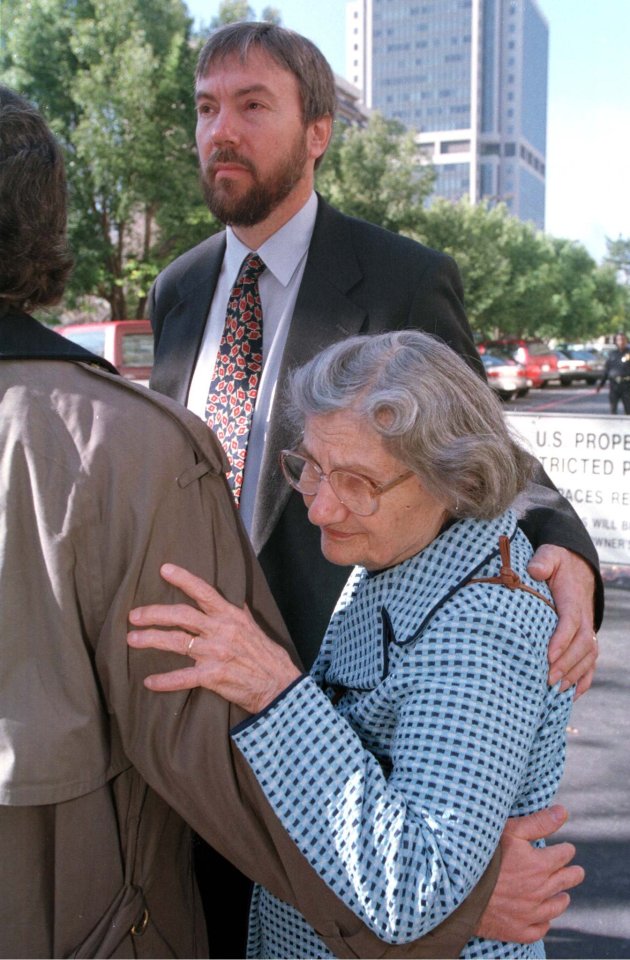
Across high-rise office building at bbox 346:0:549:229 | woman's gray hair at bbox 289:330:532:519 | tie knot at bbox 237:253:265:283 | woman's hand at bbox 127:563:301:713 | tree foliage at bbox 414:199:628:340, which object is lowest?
woman's hand at bbox 127:563:301:713

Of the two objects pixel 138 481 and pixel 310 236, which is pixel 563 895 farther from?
pixel 310 236

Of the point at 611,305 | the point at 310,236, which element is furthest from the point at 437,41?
the point at 310,236

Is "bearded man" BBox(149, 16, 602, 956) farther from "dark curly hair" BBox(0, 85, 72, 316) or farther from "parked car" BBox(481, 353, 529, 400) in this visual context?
"parked car" BBox(481, 353, 529, 400)

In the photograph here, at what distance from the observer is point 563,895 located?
146cm

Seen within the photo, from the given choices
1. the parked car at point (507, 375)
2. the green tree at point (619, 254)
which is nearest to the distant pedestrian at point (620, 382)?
the parked car at point (507, 375)

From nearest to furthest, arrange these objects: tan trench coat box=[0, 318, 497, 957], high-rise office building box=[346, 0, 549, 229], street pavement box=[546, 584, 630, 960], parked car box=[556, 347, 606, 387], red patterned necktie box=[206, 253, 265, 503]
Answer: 1. tan trench coat box=[0, 318, 497, 957]
2. red patterned necktie box=[206, 253, 265, 503]
3. street pavement box=[546, 584, 630, 960]
4. parked car box=[556, 347, 606, 387]
5. high-rise office building box=[346, 0, 549, 229]

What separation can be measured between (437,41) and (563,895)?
156428 millimetres

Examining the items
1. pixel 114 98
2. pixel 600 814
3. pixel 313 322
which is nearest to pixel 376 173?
pixel 114 98

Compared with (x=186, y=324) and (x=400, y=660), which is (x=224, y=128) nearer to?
(x=186, y=324)

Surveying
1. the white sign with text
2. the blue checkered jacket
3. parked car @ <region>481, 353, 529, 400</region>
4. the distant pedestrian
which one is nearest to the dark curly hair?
the blue checkered jacket

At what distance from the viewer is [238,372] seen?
218cm

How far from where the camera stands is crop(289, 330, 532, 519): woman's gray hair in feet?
4.84

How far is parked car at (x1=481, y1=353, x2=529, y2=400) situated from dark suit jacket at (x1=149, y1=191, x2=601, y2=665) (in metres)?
27.0

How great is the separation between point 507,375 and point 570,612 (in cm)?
2852
